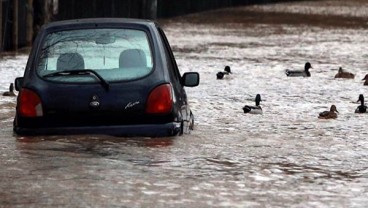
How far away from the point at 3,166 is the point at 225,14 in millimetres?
44055

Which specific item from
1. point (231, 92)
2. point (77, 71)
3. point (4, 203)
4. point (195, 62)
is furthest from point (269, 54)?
point (4, 203)

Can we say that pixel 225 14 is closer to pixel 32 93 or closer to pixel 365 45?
pixel 365 45

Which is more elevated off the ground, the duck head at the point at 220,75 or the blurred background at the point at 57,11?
the duck head at the point at 220,75

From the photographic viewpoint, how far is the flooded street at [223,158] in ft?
31.1

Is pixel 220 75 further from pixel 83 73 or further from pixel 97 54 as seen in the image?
pixel 83 73

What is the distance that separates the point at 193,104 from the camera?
17.9 meters

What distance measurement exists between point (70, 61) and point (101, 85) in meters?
0.54

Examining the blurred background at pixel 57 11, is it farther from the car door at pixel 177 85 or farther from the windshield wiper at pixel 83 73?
the windshield wiper at pixel 83 73

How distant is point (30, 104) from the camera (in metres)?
12.2

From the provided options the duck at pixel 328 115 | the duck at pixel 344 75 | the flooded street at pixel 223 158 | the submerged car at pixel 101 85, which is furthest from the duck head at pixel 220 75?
the submerged car at pixel 101 85

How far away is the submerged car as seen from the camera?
1208 centimetres

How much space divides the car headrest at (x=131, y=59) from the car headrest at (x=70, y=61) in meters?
0.41

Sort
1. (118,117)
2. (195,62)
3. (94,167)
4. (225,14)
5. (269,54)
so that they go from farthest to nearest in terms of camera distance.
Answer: (225,14), (269,54), (195,62), (118,117), (94,167)

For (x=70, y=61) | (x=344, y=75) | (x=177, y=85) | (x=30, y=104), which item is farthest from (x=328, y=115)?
(x=344, y=75)
